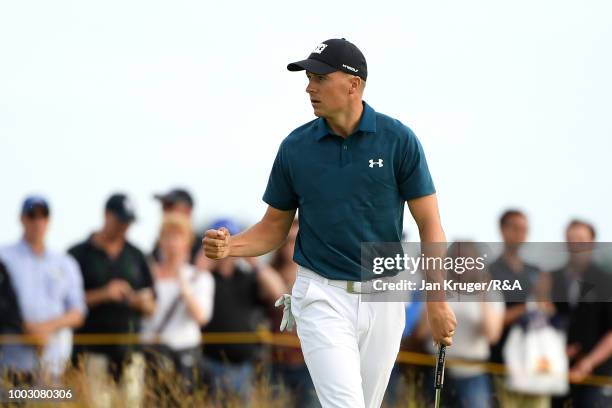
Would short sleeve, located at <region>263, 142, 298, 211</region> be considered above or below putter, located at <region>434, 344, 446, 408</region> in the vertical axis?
above

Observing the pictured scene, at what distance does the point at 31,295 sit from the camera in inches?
468


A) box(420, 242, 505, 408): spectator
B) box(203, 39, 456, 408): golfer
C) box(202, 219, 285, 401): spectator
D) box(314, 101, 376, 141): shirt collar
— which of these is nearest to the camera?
box(203, 39, 456, 408): golfer

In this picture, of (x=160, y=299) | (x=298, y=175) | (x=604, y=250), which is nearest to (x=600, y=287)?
(x=604, y=250)

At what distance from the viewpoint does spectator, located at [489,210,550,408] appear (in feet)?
37.3

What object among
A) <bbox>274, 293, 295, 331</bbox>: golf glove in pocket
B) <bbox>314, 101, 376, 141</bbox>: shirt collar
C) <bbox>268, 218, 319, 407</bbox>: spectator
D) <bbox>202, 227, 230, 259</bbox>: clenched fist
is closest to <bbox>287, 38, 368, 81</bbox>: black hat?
<bbox>314, 101, 376, 141</bbox>: shirt collar

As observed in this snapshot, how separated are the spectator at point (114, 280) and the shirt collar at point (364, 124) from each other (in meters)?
4.71

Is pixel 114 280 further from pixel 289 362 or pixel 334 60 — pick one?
pixel 334 60

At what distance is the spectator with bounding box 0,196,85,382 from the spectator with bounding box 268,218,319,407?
5.88 feet

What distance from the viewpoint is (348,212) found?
741cm

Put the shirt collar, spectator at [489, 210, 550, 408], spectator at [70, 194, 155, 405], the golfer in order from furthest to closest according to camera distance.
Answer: spectator at [70, 194, 155, 405], spectator at [489, 210, 550, 408], the shirt collar, the golfer

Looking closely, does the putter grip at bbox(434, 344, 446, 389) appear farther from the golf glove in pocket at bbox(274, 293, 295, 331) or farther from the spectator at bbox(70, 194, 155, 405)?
the spectator at bbox(70, 194, 155, 405)

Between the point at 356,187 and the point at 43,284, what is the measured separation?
5.27 metres

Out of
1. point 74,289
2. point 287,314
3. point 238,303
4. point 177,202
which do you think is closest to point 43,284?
point 74,289

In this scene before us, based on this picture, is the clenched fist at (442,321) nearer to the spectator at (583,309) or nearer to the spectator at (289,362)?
the spectator at (289,362)
